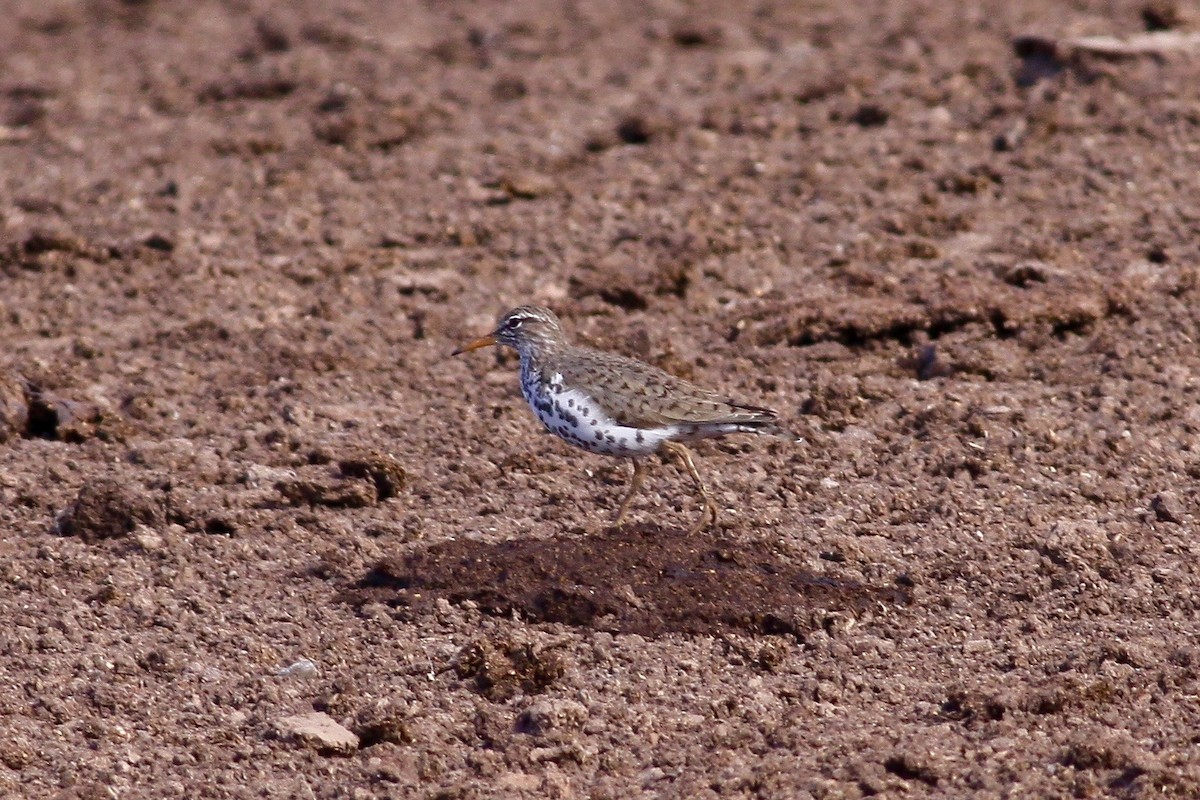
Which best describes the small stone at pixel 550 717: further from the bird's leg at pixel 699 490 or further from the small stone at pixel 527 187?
the small stone at pixel 527 187

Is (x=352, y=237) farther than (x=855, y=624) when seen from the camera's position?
Yes

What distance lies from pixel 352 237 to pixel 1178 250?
214 inches

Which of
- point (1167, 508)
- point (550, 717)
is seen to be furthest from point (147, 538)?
point (1167, 508)

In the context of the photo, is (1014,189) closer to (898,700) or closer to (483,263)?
(483,263)

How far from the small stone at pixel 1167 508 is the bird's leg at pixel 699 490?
81.7 inches

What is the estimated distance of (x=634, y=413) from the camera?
858 centimetres

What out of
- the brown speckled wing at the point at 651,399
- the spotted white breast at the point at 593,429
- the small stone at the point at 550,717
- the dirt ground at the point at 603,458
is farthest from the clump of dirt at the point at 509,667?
the brown speckled wing at the point at 651,399

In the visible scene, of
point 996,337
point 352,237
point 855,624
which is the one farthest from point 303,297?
point 855,624

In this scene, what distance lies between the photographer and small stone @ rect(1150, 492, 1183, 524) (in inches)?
334

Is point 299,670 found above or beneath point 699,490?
beneath

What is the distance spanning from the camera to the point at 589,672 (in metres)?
7.48

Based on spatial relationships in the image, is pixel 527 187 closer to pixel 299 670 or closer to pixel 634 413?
pixel 634 413

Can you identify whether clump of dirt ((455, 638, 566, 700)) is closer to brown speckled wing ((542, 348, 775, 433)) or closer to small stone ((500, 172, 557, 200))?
brown speckled wing ((542, 348, 775, 433))

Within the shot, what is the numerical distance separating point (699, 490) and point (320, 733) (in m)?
2.35
